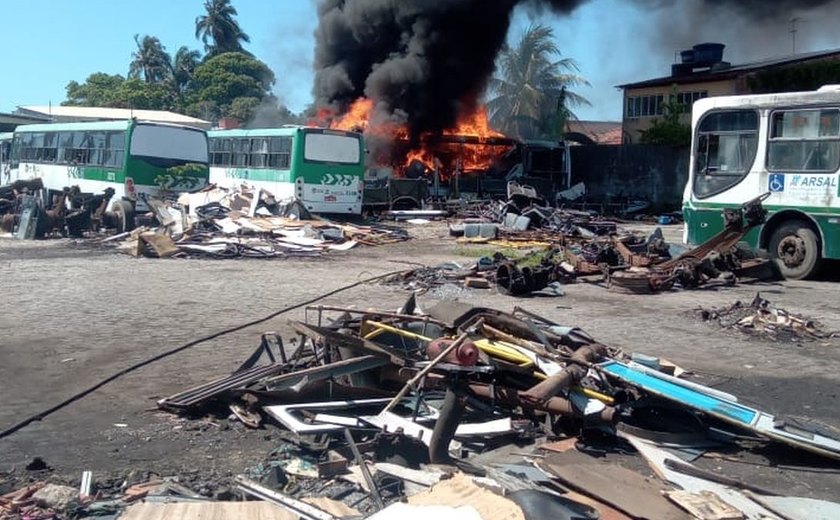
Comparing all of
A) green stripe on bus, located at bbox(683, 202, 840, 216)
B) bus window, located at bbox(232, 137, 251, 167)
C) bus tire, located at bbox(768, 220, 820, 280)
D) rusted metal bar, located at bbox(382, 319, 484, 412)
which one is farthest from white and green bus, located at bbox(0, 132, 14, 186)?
rusted metal bar, located at bbox(382, 319, 484, 412)

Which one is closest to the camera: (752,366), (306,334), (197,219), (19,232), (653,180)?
(306,334)

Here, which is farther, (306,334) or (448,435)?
(306,334)

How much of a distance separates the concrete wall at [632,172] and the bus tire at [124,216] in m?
17.9

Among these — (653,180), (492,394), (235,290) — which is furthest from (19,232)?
(653,180)

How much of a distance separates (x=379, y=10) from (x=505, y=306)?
2599cm

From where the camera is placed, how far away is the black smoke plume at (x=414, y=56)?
108 feet

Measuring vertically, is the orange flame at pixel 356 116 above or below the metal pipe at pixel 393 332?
above

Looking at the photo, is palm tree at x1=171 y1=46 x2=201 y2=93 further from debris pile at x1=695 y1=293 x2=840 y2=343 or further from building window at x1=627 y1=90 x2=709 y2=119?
debris pile at x1=695 y1=293 x2=840 y2=343

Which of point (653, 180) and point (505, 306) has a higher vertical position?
point (653, 180)

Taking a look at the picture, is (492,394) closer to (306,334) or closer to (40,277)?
(306,334)

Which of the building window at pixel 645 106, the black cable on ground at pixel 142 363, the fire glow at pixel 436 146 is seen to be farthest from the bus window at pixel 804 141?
the building window at pixel 645 106

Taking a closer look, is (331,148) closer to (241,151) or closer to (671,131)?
(241,151)

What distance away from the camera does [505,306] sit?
11.2 meters

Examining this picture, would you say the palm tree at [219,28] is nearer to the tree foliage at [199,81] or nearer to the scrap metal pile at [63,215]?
the tree foliage at [199,81]
